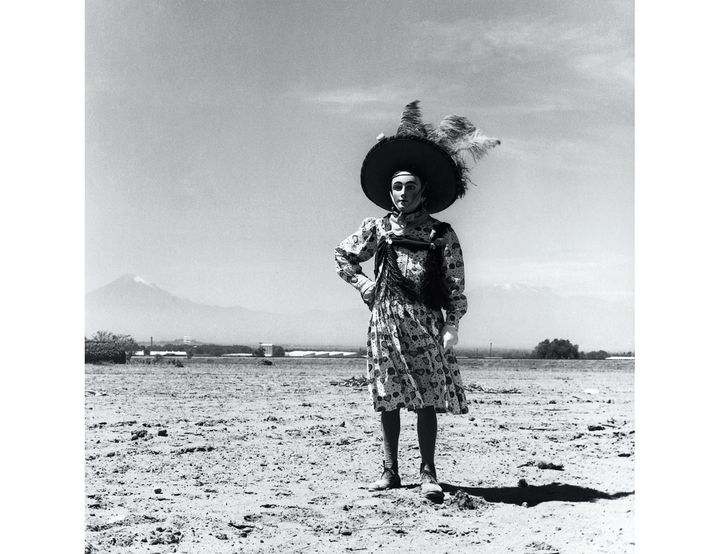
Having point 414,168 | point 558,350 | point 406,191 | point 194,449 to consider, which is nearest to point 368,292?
point 406,191

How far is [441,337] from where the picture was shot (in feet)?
16.0

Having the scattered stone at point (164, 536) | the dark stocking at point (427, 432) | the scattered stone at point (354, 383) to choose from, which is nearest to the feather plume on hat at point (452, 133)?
the dark stocking at point (427, 432)

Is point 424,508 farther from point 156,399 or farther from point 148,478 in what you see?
point 156,399

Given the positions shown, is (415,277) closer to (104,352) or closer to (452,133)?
(452,133)

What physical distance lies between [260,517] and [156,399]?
5.91m

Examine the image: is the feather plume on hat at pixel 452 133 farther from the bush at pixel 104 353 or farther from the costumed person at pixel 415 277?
the bush at pixel 104 353

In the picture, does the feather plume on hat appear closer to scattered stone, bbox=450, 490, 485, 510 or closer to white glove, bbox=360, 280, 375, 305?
white glove, bbox=360, 280, 375, 305

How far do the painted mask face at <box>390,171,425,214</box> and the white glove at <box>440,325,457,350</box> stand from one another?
0.81 metres

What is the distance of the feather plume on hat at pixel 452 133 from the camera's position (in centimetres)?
500

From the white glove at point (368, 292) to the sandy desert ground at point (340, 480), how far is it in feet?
3.98

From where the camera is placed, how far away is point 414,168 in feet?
16.4

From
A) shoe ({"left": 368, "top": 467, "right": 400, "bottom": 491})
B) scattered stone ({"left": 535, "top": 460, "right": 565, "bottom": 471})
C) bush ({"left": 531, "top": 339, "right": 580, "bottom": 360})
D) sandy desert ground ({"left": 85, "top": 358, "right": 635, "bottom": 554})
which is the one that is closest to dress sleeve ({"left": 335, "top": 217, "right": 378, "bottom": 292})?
shoe ({"left": 368, "top": 467, "right": 400, "bottom": 491})

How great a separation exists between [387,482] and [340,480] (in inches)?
16.6

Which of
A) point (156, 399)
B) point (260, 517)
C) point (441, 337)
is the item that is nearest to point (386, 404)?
point (441, 337)
